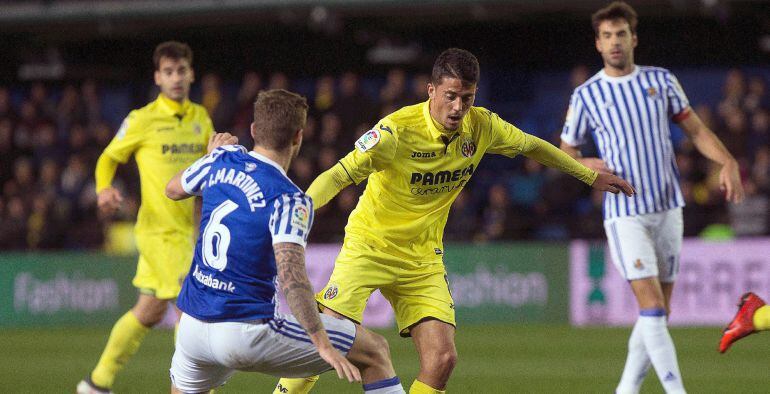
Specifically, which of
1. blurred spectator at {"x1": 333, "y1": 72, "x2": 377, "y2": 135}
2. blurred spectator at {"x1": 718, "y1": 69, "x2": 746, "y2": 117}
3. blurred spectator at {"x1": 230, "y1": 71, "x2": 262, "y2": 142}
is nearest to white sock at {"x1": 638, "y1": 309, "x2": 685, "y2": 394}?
blurred spectator at {"x1": 718, "y1": 69, "x2": 746, "y2": 117}

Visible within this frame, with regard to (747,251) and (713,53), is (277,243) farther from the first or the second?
(713,53)

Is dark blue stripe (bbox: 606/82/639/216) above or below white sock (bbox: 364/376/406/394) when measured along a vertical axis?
above

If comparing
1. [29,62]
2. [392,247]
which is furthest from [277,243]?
[29,62]

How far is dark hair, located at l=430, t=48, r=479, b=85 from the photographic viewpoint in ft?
20.1

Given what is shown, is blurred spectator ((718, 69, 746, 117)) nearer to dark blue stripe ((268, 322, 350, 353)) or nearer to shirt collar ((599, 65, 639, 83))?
shirt collar ((599, 65, 639, 83))

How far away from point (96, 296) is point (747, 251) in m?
8.52

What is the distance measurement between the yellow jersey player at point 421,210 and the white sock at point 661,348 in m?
1.13

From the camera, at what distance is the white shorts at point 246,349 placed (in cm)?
512

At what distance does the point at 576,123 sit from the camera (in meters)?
7.84

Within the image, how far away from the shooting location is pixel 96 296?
16578 mm

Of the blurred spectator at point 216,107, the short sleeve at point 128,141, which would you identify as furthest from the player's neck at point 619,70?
the blurred spectator at point 216,107

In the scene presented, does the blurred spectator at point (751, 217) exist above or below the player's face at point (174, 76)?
below

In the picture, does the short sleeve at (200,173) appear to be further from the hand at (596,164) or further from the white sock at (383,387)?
the hand at (596,164)

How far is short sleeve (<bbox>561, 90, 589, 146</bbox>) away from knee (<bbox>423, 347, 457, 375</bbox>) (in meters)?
2.14
